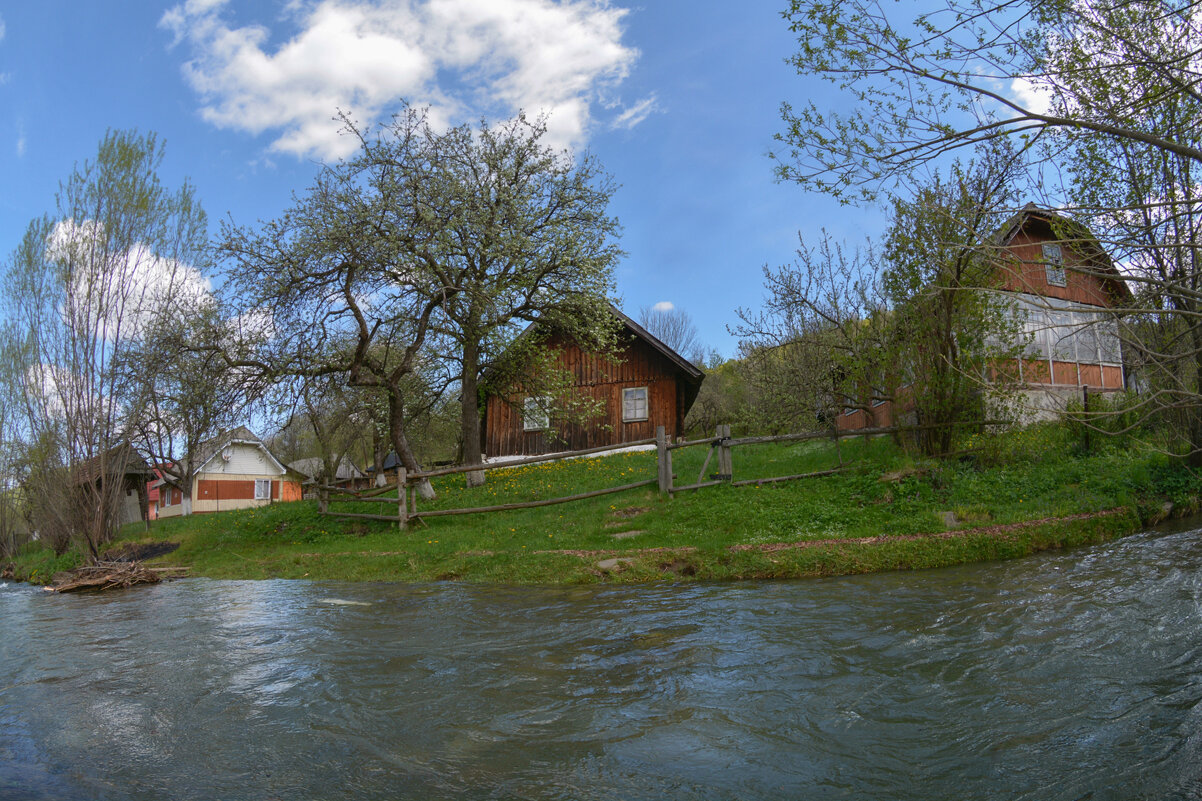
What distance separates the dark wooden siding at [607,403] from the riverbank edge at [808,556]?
12608 millimetres

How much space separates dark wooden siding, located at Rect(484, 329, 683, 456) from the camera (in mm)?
24391

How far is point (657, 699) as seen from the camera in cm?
480

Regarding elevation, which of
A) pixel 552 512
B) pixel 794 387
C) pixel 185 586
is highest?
pixel 794 387

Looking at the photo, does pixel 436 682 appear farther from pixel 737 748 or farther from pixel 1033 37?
pixel 1033 37

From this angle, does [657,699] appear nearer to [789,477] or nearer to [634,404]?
[789,477]

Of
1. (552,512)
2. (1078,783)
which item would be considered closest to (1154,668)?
(1078,783)

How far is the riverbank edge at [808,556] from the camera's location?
9930mm

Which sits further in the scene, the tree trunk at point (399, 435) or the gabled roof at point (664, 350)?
the gabled roof at point (664, 350)

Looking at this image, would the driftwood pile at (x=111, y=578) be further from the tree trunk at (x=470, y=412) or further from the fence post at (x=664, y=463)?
the fence post at (x=664, y=463)

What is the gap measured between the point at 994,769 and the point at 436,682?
386 centimetres

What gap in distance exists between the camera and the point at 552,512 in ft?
49.2

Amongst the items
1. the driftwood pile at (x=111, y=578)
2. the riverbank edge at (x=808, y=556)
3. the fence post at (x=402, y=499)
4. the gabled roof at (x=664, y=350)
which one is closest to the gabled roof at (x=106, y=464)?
the driftwood pile at (x=111, y=578)

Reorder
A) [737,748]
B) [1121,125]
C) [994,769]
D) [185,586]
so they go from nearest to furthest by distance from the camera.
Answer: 1. [994,769]
2. [737,748]
3. [1121,125]
4. [185,586]

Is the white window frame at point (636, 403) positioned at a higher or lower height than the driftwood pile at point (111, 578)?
higher
